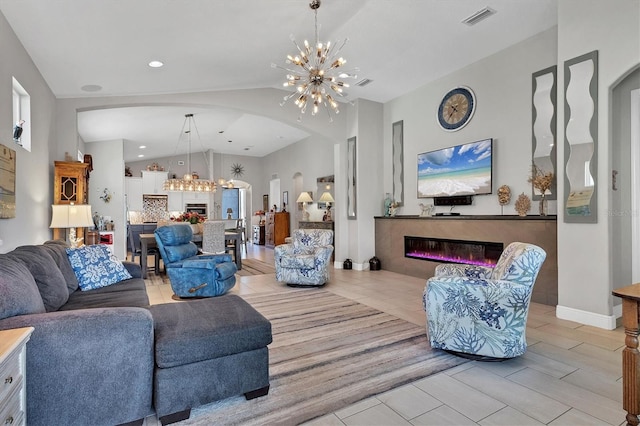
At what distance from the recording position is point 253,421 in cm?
186

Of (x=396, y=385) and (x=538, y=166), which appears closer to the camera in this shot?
(x=396, y=385)

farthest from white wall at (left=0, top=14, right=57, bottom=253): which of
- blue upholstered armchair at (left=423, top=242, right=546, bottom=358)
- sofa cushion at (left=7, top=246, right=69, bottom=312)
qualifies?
blue upholstered armchair at (left=423, top=242, right=546, bottom=358)

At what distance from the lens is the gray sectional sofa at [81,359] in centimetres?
158

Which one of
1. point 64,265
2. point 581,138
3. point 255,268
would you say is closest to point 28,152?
point 64,265

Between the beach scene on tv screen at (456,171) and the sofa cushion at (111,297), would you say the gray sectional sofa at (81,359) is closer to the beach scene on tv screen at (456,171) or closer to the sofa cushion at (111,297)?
the sofa cushion at (111,297)

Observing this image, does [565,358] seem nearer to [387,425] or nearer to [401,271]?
[387,425]

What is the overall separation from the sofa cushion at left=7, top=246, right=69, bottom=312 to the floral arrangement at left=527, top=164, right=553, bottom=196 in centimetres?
495

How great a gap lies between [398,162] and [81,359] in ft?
19.1

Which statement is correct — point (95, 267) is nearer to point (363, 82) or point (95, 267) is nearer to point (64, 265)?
point (64, 265)

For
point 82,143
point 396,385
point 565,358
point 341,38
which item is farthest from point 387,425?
point 82,143

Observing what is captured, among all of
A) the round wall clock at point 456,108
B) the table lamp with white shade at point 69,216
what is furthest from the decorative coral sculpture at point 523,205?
the table lamp with white shade at point 69,216

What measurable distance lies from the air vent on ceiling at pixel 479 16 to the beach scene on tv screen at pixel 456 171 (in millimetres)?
1610

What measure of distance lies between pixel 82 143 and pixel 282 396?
8.31 metres

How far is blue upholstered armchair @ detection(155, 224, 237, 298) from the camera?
4477 millimetres
